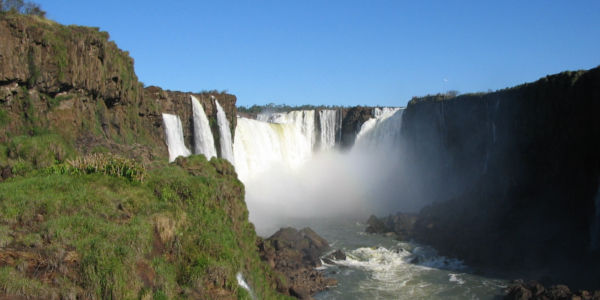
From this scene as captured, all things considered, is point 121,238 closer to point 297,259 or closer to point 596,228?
point 297,259

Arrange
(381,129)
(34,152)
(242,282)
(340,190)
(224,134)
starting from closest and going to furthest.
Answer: (242,282) → (34,152) → (224,134) → (340,190) → (381,129)

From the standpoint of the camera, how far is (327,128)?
169 ft

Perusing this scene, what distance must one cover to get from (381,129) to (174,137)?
74.4 feet

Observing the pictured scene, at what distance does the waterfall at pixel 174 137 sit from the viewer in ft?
89.9

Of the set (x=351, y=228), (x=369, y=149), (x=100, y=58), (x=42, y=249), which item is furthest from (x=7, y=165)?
(x=369, y=149)

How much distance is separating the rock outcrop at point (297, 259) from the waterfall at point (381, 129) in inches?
777

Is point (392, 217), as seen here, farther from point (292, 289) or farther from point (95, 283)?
point (95, 283)

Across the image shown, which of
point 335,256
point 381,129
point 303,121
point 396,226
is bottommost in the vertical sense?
point 335,256

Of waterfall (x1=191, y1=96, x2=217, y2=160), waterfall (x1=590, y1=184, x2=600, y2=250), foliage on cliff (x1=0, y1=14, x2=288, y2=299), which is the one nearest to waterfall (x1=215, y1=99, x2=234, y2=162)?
waterfall (x1=191, y1=96, x2=217, y2=160)

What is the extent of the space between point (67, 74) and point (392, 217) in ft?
68.0

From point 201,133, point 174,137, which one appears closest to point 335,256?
point 174,137

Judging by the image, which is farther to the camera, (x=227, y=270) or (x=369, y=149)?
(x=369, y=149)

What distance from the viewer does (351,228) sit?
104 feet

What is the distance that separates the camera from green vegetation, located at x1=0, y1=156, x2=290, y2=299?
25.6ft
